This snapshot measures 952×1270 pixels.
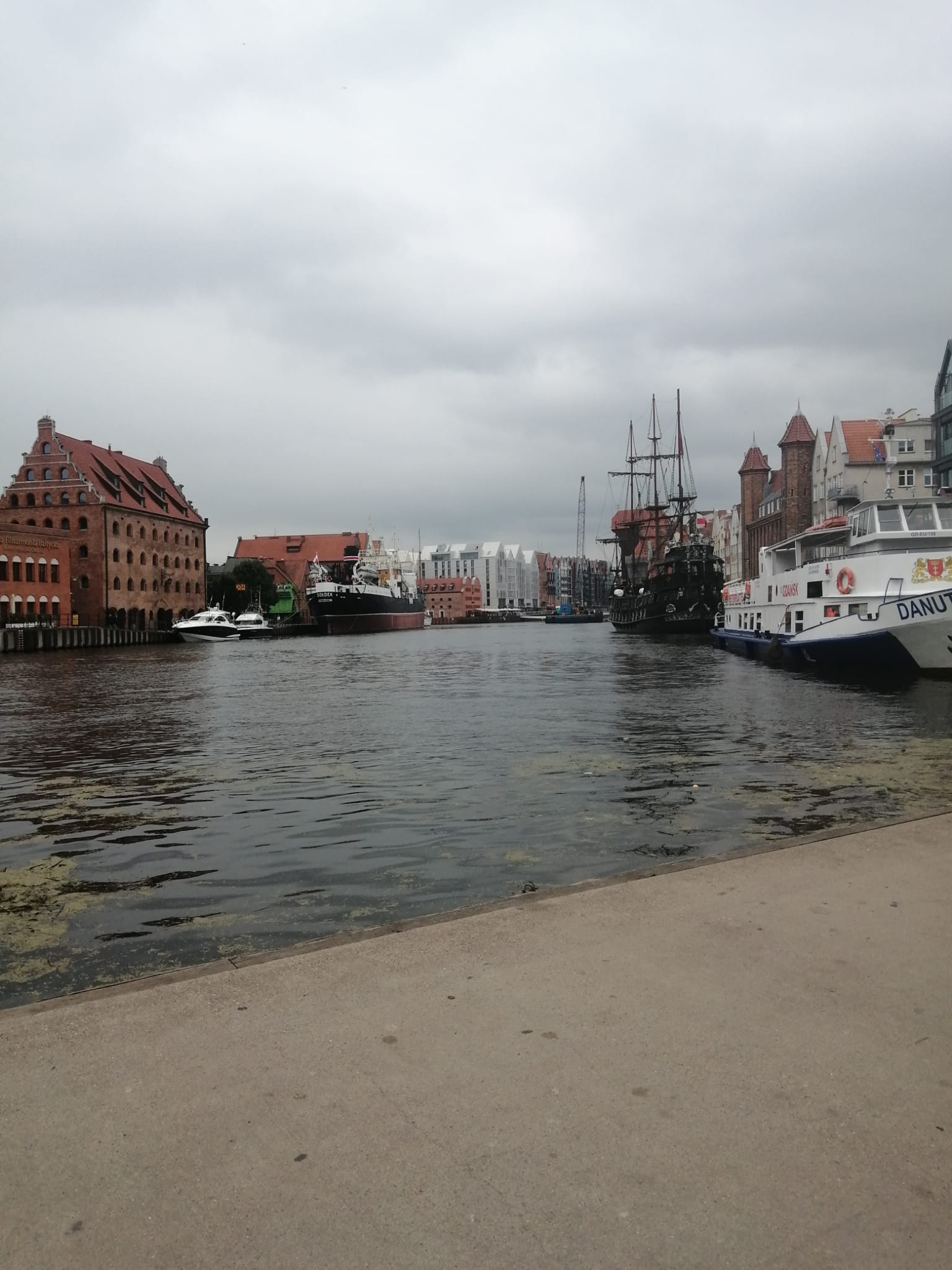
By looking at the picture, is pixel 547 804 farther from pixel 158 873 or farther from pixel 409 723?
pixel 409 723

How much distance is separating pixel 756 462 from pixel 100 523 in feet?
275

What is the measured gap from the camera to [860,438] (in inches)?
3575

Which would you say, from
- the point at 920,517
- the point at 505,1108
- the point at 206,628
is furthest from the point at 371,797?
the point at 206,628

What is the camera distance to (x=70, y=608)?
89.8 m

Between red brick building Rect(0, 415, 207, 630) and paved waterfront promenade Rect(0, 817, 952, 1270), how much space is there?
93.8 metres

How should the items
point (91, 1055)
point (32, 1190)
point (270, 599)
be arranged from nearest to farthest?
1. point (32, 1190)
2. point (91, 1055)
3. point (270, 599)

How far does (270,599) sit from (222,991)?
498 ft

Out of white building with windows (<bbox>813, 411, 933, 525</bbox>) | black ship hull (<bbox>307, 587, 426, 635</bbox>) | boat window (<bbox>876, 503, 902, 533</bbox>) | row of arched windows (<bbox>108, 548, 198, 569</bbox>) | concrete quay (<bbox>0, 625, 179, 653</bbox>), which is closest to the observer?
boat window (<bbox>876, 503, 902, 533</bbox>)

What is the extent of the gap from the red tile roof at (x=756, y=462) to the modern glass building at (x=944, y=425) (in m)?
53.4

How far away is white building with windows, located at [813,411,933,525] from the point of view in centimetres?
8425

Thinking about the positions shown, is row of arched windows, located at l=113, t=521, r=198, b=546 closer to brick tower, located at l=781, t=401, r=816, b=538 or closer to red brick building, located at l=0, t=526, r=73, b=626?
red brick building, located at l=0, t=526, r=73, b=626

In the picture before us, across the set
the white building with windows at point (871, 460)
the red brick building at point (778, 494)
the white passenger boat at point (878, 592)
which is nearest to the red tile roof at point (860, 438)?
the white building with windows at point (871, 460)

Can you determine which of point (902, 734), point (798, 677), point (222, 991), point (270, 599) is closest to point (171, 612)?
point (270, 599)

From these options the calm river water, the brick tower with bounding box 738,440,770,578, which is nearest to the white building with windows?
the brick tower with bounding box 738,440,770,578
